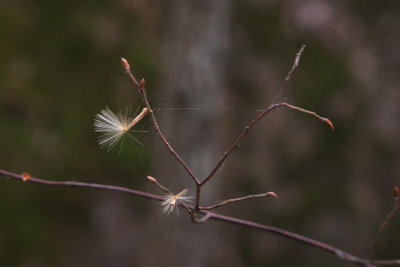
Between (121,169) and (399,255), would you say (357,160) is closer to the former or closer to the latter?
(399,255)

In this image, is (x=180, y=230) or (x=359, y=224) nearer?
(x=180, y=230)

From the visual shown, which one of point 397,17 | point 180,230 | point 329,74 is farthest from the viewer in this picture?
point 329,74

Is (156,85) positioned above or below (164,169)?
above

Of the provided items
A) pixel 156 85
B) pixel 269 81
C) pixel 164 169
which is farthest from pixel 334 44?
pixel 164 169

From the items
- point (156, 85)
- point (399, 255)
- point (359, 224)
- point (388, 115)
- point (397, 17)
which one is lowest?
point (399, 255)

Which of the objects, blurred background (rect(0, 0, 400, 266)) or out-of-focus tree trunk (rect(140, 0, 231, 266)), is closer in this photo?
out-of-focus tree trunk (rect(140, 0, 231, 266))
